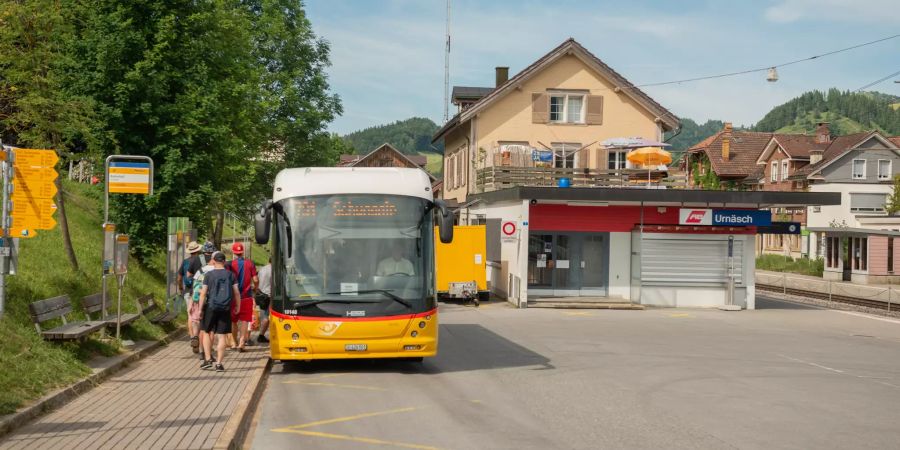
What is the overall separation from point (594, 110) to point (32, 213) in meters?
32.8

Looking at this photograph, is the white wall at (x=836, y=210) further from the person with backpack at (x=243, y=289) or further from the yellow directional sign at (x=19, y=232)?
the yellow directional sign at (x=19, y=232)

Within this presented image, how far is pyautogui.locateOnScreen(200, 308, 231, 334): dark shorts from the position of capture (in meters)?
13.8

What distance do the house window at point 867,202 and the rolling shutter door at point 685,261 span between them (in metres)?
44.8

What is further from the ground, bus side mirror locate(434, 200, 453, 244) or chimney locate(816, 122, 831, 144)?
chimney locate(816, 122, 831, 144)

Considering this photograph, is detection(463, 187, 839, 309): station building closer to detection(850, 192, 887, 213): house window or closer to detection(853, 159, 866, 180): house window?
detection(850, 192, 887, 213): house window

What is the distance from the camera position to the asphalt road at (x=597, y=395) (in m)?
9.52

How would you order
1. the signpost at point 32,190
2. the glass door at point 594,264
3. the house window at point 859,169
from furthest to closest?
the house window at point 859,169 → the glass door at point 594,264 → the signpost at point 32,190

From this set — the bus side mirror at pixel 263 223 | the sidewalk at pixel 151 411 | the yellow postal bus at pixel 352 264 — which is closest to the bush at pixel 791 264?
the yellow postal bus at pixel 352 264

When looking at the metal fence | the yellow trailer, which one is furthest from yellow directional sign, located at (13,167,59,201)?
the metal fence

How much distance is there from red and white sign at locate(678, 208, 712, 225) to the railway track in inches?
346

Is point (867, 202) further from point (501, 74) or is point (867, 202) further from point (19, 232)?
point (19, 232)

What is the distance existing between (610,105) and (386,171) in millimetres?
30047

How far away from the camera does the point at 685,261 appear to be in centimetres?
3183

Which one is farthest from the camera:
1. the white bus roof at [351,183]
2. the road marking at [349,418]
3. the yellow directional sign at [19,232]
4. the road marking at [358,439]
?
the white bus roof at [351,183]
